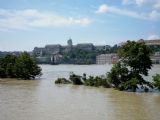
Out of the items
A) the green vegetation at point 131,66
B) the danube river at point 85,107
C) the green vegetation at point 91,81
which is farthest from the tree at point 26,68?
the danube river at point 85,107

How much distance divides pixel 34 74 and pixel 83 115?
4286 cm

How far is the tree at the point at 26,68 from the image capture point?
6788cm

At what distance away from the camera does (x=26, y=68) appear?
68125 mm

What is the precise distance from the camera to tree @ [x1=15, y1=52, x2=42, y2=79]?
223 ft

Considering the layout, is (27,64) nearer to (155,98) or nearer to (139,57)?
(139,57)

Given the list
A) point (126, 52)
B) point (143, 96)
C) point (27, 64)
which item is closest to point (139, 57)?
point (126, 52)

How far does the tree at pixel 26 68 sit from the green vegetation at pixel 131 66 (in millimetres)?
25480

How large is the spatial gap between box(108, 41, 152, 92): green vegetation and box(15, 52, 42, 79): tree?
2548 cm

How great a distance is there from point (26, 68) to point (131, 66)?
91.4 ft

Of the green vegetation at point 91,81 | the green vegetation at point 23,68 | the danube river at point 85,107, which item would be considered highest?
the green vegetation at point 23,68

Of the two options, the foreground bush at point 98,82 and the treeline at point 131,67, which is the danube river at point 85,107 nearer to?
the treeline at point 131,67

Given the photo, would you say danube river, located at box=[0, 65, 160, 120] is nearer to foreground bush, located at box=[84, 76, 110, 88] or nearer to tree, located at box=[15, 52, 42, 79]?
foreground bush, located at box=[84, 76, 110, 88]

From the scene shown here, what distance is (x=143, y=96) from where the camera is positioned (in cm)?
3994

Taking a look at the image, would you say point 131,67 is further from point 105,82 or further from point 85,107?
point 85,107
